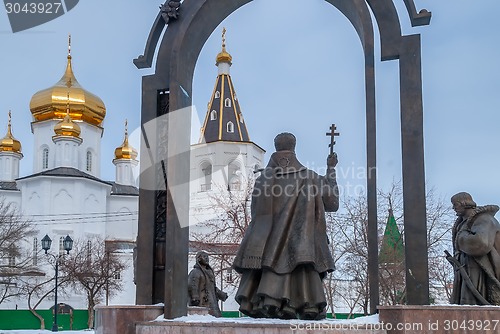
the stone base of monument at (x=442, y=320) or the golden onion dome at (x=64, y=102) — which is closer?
the stone base of monument at (x=442, y=320)

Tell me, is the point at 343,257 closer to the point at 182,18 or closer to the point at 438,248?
the point at 438,248

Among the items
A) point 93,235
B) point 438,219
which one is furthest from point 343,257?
point 93,235

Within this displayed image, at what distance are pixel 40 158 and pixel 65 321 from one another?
2172 centimetres

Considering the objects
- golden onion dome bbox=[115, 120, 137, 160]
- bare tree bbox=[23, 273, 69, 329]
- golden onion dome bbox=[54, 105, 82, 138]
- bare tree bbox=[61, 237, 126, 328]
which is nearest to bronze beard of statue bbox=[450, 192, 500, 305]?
bare tree bbox=[61, 237, 126, 328]

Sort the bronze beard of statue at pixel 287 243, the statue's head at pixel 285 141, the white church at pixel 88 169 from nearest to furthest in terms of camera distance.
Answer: the bronze beard of statue at pixel 287 243
the statue's head at pixel 285 141
the white church at pixel 88 169

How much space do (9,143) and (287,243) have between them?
214 feet

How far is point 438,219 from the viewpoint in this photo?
28828mm

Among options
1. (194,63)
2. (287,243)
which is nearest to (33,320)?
(194,63)

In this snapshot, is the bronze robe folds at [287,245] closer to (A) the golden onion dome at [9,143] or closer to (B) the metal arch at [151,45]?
(B) the metal arch at [151,45]

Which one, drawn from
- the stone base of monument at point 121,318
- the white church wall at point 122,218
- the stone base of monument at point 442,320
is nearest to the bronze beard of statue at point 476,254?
the stone base of monument at point 442,320

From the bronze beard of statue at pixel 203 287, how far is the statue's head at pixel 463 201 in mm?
5782

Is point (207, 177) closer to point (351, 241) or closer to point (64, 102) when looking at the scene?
point (64, 102)

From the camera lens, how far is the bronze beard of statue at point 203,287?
41.8 ft

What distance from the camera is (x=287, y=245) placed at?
7.43 m
